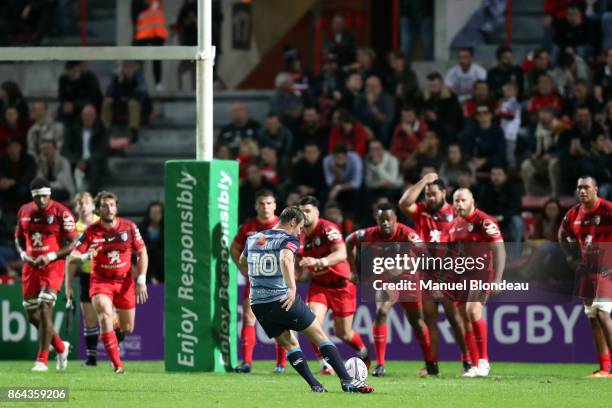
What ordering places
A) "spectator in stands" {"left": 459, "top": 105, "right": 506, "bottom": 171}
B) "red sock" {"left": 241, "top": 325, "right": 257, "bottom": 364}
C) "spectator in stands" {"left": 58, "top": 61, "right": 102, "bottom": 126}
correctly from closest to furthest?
"red sock" {"left": 241, "top": 325, "right": 257, "bottom": 364} → "spectator in stands" {"left": 459, "top": 105, "right": 506, "bottom": 171} → "spectator in stands" {"left": 58, "top": 61, "right": 102, "bottom": 126}

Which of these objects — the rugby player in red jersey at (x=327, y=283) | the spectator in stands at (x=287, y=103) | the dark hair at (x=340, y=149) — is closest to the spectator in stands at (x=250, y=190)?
the dark hair at (x=340, y=149)

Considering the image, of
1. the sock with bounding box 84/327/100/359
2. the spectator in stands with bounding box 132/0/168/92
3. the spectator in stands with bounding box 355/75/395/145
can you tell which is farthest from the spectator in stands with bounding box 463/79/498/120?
the sock with bounding box 84/327/100/359

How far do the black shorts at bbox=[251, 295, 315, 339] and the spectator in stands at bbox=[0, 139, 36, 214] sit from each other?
11.0 metres

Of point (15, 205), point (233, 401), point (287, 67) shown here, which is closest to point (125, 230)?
point (233, 401)

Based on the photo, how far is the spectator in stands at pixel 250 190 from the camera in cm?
2222

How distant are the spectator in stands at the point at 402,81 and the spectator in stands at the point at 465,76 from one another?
60 cm

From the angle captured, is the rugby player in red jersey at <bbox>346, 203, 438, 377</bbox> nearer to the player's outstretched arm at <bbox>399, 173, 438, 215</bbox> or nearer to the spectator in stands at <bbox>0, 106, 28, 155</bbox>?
the player's outstretched arm at <bbox>399, 173, 438, 215</bbox>

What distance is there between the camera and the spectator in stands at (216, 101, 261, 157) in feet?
78.6

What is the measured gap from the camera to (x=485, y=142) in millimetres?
22203

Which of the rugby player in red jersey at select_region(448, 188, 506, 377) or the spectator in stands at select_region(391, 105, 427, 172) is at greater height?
the spectator in stands at select_region(391, 105, 427, 172)

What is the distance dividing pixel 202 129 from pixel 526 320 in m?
5.49

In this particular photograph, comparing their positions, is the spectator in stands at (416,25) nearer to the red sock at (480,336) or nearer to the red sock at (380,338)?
the red sock at (380,338)

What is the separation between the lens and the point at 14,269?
73.1ft

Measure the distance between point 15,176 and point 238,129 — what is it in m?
3.64
